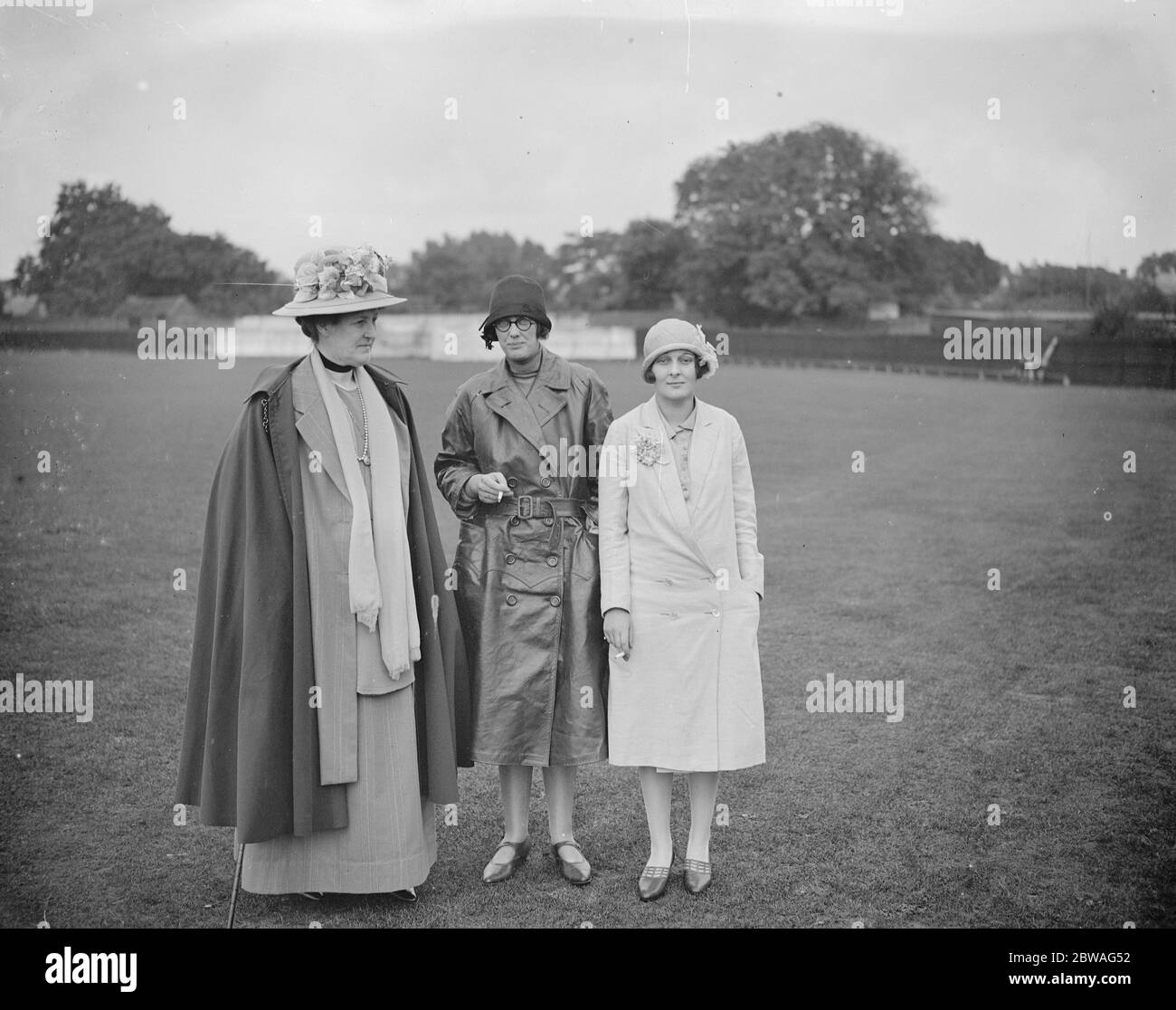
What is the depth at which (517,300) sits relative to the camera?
186 inches

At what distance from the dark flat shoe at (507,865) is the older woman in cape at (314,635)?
1.03ft

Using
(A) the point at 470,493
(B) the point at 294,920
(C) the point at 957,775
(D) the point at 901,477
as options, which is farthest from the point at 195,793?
(D) the point at 901,477

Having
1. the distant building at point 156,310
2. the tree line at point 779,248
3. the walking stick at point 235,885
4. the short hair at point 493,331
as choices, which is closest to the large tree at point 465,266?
the tree line at point 779,248

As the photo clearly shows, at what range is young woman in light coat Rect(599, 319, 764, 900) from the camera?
183 inches

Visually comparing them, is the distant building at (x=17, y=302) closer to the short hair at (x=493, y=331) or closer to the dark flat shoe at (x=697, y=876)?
the short hair at (x=493, y=331)

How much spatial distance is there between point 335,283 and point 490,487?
95 cm

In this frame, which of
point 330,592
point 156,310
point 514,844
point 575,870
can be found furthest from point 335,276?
point 156,310

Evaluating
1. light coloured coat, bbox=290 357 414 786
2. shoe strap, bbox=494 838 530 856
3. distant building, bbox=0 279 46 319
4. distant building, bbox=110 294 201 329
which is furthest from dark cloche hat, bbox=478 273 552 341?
distant building, bbox=110 294 201 329

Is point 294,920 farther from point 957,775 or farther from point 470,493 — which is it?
point 957,775

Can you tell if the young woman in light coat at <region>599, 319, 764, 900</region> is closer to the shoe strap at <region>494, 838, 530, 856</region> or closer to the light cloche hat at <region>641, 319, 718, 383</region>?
the light cloche hat at <region>641, 319, 718, 383</region>

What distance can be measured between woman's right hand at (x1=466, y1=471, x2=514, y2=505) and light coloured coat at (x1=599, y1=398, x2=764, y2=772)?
38cm

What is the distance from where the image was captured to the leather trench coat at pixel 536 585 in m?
4.80

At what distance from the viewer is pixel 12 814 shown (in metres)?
5.53

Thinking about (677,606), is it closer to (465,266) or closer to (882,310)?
(882,310)
